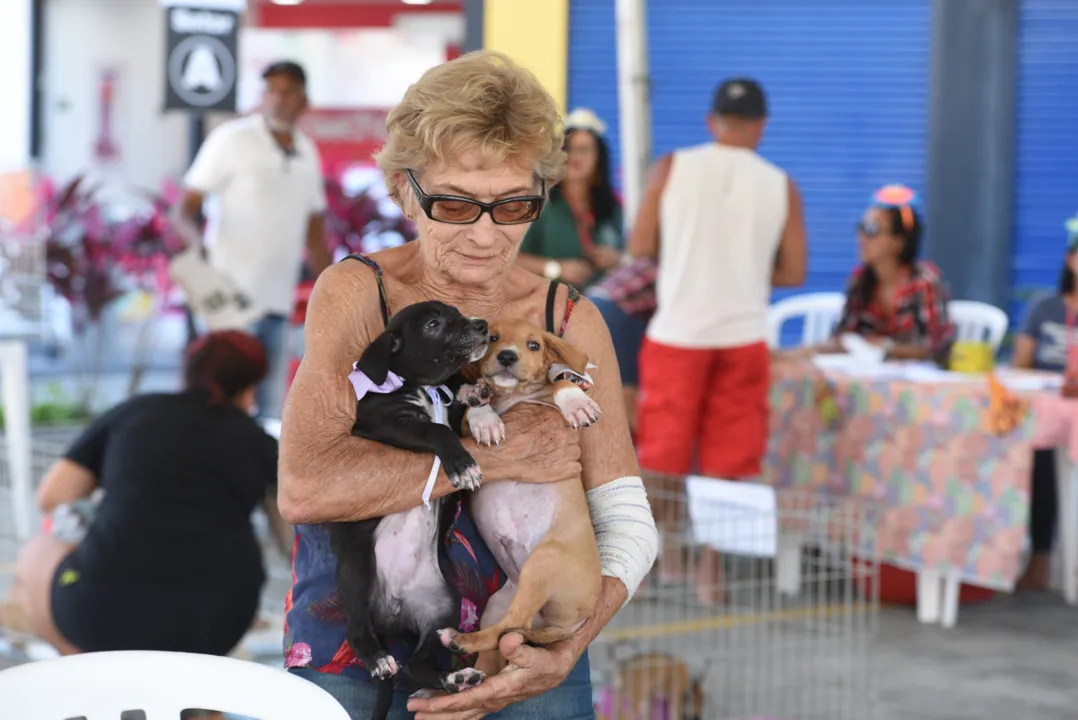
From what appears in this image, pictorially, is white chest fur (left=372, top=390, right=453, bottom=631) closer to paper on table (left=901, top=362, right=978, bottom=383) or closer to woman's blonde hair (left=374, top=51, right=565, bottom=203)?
woman's blonde hair (left=374, top=51, right=565, bottom=203)

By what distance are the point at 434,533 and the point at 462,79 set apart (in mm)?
555

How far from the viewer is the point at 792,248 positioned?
5.04 meters

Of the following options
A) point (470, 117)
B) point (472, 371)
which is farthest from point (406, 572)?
point (470, 117)

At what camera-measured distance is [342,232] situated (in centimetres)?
781

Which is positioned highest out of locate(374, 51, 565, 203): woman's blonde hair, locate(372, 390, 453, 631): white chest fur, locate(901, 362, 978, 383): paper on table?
locate(374, 51, 565, 203): woman's blonde hair

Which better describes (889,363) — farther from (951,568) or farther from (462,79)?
(462,79)

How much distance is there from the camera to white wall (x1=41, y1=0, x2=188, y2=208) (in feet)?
41.0

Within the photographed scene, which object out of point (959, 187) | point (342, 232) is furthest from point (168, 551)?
point (959, 187)

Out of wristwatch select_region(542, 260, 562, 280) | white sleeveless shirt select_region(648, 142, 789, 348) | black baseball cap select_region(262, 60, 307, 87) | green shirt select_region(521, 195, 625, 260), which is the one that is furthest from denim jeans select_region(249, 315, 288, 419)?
white sleeveless shirt select_region(648, 142, 789, 348)

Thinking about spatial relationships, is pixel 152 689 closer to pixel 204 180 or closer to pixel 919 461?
pixel 919 461

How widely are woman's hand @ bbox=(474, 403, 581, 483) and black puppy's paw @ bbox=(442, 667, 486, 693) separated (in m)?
0.23

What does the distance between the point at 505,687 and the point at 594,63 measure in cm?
676

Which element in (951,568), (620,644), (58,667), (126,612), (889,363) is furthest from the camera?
(889,363)

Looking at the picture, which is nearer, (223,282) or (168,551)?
(168,551)
